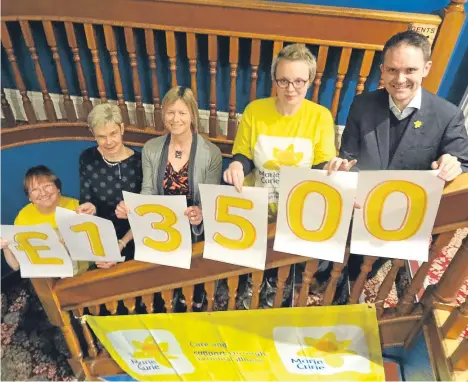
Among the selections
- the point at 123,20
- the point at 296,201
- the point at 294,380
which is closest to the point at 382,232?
the point at 296,201

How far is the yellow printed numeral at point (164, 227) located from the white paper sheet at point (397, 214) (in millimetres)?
596

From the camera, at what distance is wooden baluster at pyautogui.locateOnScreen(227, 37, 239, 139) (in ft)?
7.84

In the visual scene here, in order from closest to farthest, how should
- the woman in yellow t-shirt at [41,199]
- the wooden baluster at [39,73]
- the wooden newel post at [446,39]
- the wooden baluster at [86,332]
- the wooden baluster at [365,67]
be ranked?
1. the woman in yellow t-shirt at [41,199]
2. the wooden baluster at [86,332]
3. the wooden newel post at [446,39]
4. the wooden baluster at [365,67]
5. the wooden baluster at [39,73]

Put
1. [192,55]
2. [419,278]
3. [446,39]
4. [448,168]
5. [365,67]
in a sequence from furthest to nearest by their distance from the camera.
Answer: [192,55] < [365,67] < [446,39] < [419,278] < [448,168]

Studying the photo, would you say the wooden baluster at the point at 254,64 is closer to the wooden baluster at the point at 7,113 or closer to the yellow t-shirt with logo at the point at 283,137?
the yellow t-shirt with logo at the point at 283,137

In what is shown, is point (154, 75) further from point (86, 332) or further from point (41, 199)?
point (86, 332)

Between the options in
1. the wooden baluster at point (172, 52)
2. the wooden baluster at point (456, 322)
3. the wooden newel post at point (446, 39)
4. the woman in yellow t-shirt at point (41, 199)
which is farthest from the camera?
the wooden baluster at point (172, 52)

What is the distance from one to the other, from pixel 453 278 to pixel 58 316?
157 centimetres

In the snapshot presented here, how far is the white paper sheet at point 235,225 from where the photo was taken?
143cm

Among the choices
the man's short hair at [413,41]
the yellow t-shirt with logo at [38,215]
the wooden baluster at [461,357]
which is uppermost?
the man's short hair at [413,41]

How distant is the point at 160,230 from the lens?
160 cm

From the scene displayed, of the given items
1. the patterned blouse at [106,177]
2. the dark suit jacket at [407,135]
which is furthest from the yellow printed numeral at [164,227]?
the dark suit jacket at [407,135]

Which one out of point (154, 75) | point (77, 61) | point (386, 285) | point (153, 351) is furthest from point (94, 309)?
point (77, 61)

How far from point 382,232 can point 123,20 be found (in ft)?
5.76
